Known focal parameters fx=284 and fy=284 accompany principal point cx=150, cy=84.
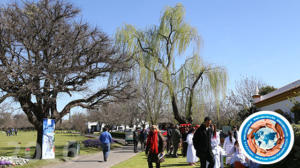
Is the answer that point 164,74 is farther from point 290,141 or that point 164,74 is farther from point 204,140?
point 290,141

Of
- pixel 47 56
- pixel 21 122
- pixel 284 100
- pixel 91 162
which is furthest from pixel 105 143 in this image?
pixel 21 122

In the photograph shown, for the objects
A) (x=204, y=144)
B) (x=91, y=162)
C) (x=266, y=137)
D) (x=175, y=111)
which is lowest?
(x=91, y=162)

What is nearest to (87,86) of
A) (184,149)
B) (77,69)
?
(77,69)

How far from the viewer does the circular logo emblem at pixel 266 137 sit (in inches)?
213

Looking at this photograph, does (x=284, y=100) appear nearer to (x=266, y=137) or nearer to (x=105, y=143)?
(x=105, y=143)

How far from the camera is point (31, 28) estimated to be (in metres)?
14.6

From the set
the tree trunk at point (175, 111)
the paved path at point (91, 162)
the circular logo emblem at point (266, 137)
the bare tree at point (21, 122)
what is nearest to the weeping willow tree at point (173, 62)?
the tree trunk at point (175, 111)

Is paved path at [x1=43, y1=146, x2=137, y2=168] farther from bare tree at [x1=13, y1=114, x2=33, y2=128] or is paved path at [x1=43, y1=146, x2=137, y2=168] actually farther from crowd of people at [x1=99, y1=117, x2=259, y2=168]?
bare tree at [x1=13, y1=114, x2=33, y2=128]

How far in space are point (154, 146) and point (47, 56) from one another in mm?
8908

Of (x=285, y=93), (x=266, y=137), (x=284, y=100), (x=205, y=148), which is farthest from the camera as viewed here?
(x=284, y=100)

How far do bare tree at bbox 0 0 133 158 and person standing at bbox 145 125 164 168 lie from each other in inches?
281

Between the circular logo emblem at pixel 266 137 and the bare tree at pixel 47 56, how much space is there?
36.1 feet

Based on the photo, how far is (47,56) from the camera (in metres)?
15.3

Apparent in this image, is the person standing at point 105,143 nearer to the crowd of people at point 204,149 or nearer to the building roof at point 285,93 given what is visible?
the crowd of people at point 204,149
